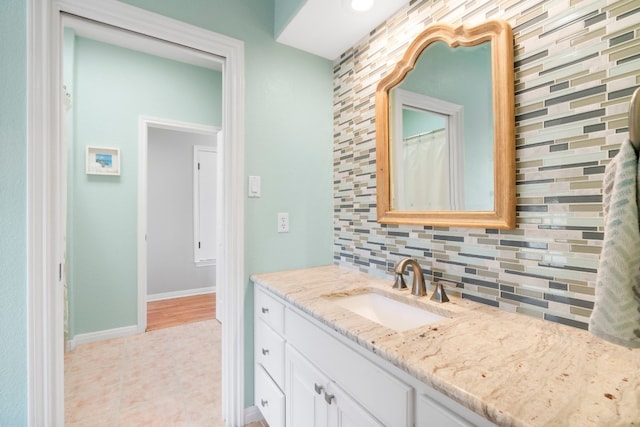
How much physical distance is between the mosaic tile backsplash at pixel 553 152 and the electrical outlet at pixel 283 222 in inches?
31.5

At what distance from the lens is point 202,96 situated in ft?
10.2

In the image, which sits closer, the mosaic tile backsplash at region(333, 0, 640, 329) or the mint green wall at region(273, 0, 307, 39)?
the mosaic tile backsplash at region(333, 0, 640, 329)

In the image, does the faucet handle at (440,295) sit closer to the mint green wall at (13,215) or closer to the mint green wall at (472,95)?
the mint green wall at (472,95)

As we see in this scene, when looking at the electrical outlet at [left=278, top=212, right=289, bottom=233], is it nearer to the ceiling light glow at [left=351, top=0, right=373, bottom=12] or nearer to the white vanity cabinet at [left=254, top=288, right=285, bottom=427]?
the white vanity cabinet at [left=254, top=288, right=285, bottom=427]

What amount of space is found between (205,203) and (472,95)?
12.3 feet

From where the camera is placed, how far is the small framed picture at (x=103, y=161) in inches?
101

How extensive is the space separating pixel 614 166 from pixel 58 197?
179cm

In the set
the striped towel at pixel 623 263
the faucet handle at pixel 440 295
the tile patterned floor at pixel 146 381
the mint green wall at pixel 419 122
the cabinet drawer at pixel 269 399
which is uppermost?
the mint green wall at pixel 419 122

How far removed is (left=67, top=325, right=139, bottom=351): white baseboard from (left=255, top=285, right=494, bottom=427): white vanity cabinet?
1.88 meters

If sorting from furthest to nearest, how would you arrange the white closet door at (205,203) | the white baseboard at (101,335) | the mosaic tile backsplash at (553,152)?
the white closet door at (205,203), the white baseboard at (101,335), the mosaic tile backsplash at (553,152)

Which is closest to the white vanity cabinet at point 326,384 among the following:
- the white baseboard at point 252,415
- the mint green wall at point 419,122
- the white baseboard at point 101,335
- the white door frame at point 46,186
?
the white baseboard at point 252,415

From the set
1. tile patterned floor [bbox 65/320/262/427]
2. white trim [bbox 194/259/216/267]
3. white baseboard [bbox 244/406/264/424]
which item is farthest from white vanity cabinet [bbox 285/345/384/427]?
white trim [bbox 194/259/216/267]

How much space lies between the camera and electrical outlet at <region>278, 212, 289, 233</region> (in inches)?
67.3

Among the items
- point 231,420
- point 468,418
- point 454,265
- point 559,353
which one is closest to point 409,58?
point 454,265
